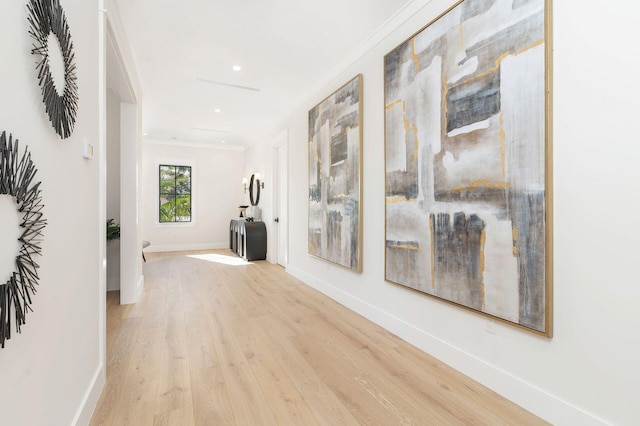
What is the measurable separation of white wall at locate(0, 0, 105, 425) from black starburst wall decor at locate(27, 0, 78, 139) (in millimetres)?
29

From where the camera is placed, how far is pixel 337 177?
3416 millimetres

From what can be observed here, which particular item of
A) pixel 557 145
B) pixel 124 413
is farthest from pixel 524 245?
pixel 124 413

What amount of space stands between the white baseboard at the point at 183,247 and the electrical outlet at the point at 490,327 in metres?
6.87

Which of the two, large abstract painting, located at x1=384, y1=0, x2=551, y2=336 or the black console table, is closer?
large abstract painting, located at x1=384, y1=0, x2=551, y2=336

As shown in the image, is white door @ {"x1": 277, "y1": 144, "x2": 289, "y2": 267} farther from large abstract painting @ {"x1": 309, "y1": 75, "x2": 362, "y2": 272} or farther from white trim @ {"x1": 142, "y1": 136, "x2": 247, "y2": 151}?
white trim @ {"x1": 142, "y1": 136, "x2": 247, "y2": 151}

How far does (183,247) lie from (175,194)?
130 cm

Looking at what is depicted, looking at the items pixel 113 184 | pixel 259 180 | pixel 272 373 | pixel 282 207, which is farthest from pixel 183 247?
pixel 272 373

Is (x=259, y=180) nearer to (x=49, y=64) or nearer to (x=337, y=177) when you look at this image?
(x=337, y=177)

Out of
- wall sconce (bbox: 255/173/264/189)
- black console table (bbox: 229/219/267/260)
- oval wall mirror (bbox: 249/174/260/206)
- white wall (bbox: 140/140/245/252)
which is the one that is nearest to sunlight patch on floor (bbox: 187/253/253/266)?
black console table (bbox: 229/219/267/260)

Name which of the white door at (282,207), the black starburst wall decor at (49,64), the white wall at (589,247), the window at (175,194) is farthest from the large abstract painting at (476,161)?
the window at (175,194)

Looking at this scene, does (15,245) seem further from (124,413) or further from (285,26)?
(285,26)

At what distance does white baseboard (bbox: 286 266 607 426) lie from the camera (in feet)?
4.75

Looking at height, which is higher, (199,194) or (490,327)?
(199,194)

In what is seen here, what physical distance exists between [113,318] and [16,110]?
8.61ft
